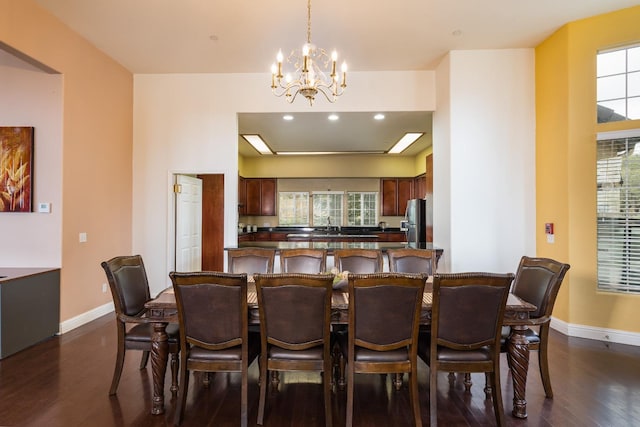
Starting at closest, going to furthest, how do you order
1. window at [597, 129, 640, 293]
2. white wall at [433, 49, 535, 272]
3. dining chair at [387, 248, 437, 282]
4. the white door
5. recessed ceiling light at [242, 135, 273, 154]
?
dining chair at [387, 248, 437, 282] → window at [597, 129, 640, 293] → white wall at [433, 49, 535, 272] → the white door → recessed ceiling light at [242, 135, 273, 154]

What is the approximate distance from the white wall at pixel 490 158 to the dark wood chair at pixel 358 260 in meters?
1.47

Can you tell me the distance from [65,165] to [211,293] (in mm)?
2963

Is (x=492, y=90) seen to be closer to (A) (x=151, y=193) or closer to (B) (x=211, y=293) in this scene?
(B) (x=211, y=293)

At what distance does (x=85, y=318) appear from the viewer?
12.8ft

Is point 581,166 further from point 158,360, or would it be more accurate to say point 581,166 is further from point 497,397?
point 158,360

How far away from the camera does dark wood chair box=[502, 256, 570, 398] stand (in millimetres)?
2256

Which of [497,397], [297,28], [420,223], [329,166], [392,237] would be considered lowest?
[497,397]

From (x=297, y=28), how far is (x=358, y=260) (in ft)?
8.71

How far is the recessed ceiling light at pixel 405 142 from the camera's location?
6203mm

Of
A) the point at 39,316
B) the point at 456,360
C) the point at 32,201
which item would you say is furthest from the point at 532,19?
the point at 39,316

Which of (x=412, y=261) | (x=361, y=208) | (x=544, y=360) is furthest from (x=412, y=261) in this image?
(x=361, y=208)

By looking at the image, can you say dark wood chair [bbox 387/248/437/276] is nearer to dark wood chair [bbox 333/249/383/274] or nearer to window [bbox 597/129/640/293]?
dark wood chair [bbox 333/249/383/274]

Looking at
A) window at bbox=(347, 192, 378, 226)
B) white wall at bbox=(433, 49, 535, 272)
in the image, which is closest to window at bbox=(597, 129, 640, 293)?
white wall at bbox=(433, 49, 535, 272)

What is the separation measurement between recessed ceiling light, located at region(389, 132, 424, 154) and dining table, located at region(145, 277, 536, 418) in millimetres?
4577
